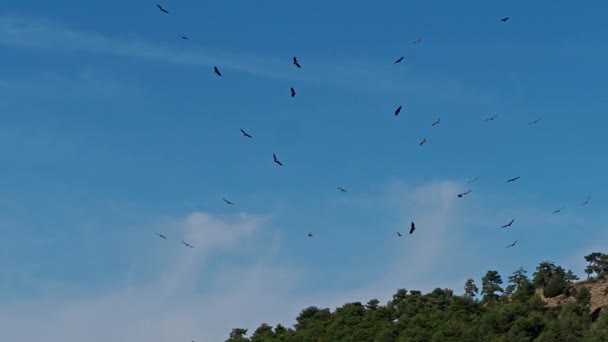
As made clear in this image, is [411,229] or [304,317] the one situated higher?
[304,317]

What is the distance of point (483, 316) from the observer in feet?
497

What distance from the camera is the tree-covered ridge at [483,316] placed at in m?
142

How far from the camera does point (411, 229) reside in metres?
54.2

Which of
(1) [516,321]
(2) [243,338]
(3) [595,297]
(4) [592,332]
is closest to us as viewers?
(4) [592,332]

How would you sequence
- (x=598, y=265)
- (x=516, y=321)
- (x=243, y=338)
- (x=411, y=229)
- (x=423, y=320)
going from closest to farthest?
(x=411, y=229)
(x=516, y=321)
(x=423, y=320)
(x=243, y=338)
(x=598, y=265)

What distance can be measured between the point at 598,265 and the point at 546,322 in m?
56.0

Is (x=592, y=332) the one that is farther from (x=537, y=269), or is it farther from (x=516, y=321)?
(x=537, y=269)

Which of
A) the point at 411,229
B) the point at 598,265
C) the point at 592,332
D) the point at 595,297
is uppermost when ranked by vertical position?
the point at 598,265

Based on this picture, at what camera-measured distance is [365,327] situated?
535ft

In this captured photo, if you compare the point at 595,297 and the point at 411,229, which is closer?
the point at 411,229

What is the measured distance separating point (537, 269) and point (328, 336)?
164 feet

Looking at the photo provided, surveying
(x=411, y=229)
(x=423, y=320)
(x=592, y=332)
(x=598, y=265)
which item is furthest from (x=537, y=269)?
(x=411, y=229)

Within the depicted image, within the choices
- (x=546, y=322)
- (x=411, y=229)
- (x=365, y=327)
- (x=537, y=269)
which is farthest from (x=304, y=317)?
(x=411, y=229)

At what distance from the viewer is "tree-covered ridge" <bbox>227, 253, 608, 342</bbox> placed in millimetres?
141875
